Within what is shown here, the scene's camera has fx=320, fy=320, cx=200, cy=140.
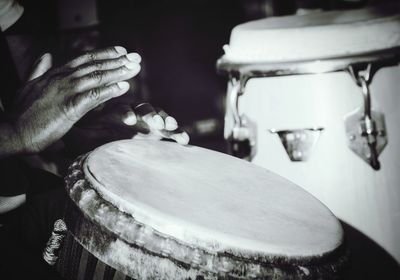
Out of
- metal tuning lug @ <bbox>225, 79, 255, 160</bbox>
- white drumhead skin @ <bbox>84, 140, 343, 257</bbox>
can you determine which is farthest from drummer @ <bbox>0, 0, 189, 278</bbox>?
metal tuning lug @ <bbox>225, 79, 255, 160</bbox>

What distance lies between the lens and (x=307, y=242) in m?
0.65

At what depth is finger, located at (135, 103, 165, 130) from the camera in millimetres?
1059

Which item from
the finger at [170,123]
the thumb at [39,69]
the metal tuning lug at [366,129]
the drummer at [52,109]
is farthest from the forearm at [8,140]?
the metal tuning lug at [366,129]

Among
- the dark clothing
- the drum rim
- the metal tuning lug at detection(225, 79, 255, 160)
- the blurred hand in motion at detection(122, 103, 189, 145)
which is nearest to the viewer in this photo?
the drum rim

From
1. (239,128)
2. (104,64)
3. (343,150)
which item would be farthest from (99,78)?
(343,150)

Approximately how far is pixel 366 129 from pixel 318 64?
0.26 m

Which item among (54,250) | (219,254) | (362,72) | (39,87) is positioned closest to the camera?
(219,254)

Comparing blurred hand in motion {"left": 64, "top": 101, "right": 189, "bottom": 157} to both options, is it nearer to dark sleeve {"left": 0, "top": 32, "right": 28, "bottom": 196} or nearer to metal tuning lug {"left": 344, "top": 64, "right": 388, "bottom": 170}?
dark sleeve {"left": 0, "top": 32, "right": 28, "bottom": 196}

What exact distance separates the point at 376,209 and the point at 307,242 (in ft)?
1.86

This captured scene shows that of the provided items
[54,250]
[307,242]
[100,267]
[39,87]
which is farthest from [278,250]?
[39,87]

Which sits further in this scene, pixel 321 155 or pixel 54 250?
pixel 321 155

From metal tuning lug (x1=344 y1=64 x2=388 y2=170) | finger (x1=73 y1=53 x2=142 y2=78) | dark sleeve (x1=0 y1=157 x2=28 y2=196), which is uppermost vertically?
finger (x1=73 y1=53 x2=142 y2=78)

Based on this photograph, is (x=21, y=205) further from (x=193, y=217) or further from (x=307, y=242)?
(x=307, y=242)

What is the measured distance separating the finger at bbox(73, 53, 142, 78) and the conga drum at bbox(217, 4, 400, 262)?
1.32 ft
